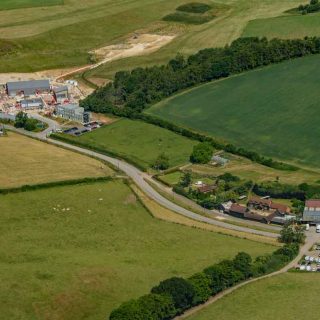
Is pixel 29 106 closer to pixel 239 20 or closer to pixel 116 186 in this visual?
pixel 116 186

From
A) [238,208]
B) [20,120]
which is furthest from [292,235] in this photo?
[20,120]

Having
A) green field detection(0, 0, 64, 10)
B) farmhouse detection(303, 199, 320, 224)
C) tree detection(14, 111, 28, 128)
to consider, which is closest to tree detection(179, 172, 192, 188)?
farmhouse detection(303, 199, 320, 224)

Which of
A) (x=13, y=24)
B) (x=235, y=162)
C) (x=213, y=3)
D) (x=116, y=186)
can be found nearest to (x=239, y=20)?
(x=213, y=3)

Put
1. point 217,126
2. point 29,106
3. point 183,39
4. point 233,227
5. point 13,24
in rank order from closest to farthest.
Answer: point 233,227 → point 217,126 → point 29,106 → point 183,39 → point 13,24

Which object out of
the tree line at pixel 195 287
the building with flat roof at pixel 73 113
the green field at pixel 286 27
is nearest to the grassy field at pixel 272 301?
the tree line at pixel 195 287

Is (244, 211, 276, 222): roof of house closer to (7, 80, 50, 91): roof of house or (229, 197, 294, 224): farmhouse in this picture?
(229, 197, 294, 224): farmhouse

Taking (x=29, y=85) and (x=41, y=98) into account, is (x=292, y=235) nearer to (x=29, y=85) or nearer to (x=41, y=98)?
(x=41, y=98)
